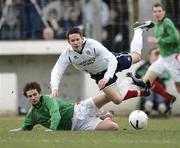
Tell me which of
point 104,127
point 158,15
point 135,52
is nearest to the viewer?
point 104,127

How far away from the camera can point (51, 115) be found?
14.0 meters

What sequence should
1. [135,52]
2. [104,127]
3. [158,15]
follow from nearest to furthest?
[104,127] < [135,52] < [158,15]

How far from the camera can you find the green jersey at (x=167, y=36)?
746 inches

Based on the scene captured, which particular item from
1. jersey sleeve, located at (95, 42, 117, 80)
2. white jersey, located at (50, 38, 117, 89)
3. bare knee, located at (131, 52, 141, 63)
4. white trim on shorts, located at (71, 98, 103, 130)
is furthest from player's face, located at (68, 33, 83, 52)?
bare knee, located at (131, 52, 141, 63)

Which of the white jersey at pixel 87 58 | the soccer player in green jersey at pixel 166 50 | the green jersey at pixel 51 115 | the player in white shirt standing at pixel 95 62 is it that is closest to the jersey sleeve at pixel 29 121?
the green jersey at pixel 51 115

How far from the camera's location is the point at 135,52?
16.6 meters

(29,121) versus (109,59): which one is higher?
(109,59)

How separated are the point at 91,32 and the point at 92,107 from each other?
7.86 meters

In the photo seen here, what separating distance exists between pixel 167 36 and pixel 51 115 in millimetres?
5732

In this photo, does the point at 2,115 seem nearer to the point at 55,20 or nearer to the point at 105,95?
the point at 55,20

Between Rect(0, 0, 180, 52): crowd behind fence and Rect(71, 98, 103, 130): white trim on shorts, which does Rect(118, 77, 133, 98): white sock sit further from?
Rect(0, 0, 180, 52): crowd behind fence

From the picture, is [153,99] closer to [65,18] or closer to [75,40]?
[65,18]

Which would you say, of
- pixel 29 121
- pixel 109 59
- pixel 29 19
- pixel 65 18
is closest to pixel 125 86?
pixel 109 59

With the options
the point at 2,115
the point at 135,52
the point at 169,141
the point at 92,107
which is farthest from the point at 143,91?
the point at 2,115
